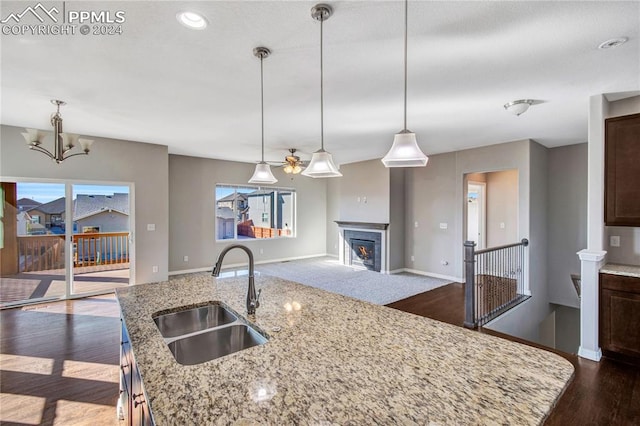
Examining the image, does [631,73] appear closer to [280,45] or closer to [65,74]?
[280,45]

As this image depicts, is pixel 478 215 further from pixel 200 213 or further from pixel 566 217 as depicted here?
pixel 200 213

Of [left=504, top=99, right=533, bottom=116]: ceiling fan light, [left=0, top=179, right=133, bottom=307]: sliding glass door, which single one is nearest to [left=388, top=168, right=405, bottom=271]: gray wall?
[left=504, top=99, right=533, bottom=116]: ceiling fan light

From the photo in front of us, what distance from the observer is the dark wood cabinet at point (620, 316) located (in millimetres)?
2810

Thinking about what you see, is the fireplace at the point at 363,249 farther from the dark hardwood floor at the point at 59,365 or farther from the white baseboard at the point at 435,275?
the dark hardwood floor at the point at 59,365

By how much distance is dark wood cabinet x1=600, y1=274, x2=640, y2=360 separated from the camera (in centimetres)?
281

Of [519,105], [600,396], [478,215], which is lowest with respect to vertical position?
[600,396]

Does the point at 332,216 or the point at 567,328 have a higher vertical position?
the point at 332,216

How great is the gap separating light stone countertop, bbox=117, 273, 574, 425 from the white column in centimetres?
252

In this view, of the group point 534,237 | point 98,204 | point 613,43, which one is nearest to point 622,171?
point 613,43

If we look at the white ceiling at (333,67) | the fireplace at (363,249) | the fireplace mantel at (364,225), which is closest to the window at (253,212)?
the fireplace mantel at (364,225)

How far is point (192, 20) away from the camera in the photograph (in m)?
1.90

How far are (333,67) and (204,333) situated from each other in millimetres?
2207

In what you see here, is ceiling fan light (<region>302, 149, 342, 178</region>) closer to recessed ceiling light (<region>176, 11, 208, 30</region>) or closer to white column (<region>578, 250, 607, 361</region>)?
recessed ceiling light (<region>176, 11, 208, 30</region>)

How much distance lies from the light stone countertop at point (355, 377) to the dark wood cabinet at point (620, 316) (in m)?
2.58
